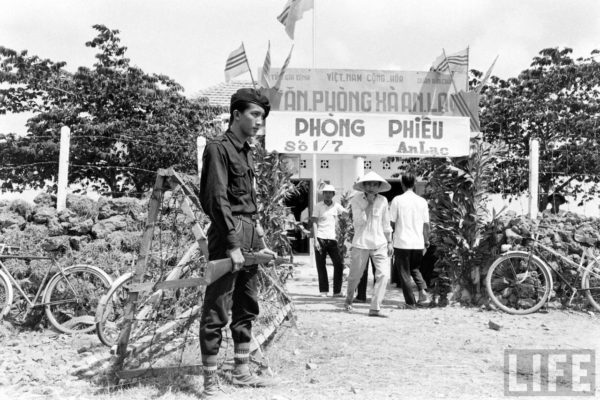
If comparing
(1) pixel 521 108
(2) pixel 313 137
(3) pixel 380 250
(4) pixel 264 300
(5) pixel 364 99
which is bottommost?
(4) pixel 264 300

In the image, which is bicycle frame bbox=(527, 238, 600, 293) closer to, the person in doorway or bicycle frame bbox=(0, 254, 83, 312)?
the person in doorway

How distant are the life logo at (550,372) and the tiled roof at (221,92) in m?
16.9

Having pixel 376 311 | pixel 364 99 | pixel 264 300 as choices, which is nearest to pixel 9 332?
pixel 264 300

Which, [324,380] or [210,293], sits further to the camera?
[324,380]

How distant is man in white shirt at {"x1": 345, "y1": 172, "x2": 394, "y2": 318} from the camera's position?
6.61 metres

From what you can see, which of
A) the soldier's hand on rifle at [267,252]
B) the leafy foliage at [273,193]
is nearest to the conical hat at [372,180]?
the leafy foliage at [273,193]

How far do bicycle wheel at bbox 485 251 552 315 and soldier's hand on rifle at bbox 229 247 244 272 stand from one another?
4.23 m

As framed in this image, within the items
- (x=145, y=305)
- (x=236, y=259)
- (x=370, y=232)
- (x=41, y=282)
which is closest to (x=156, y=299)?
(x=145, y=305)

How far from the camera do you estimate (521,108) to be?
17.7 metres

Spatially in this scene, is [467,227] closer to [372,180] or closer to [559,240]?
[559,240]

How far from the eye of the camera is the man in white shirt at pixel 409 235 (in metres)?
6.94

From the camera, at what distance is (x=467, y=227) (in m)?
7.02

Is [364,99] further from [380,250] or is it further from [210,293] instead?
[210,293]

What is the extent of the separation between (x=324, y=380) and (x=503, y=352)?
70.6 inches
